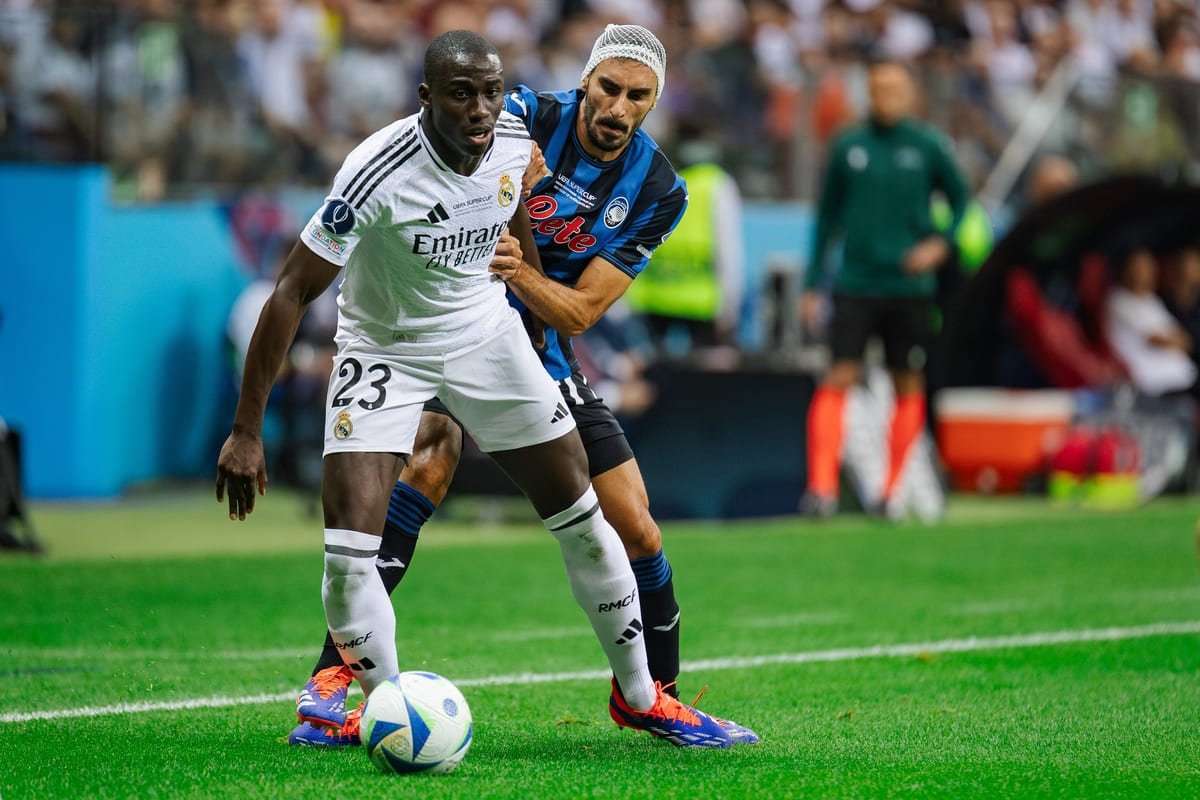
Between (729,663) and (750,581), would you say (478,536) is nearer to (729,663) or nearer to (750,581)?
(750,581)

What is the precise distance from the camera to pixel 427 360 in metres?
5.37

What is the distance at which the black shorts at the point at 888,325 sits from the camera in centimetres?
1238

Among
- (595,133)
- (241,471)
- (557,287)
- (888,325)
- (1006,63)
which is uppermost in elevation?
(1006,63)

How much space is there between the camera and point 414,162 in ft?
16.9

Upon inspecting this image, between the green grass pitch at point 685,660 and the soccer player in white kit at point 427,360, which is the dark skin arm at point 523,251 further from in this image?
the green grass pitch at point 685,660

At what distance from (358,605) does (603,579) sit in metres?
0.76

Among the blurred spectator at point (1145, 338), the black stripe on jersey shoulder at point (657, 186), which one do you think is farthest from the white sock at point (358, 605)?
the blurred spectator at point (1145, 338)

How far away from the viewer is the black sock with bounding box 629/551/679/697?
5.94 metres

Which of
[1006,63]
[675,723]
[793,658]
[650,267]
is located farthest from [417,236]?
[1006,63]

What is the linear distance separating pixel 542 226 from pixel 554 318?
1.24 ft

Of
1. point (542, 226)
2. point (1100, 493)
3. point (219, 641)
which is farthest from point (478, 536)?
point (542, 226)

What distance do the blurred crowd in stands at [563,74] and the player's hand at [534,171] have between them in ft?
27.9

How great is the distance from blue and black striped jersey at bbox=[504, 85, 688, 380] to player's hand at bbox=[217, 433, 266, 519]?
1222 millimetres

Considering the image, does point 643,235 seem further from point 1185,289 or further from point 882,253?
point 1185,289
